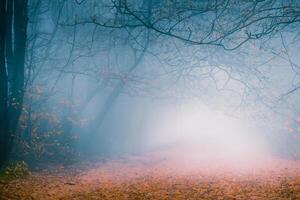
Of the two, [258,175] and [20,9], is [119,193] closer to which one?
[258,175]

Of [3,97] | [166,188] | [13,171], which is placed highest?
[3,97]

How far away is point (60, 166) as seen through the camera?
43.0ft

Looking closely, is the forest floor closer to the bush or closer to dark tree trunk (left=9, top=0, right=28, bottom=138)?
the bush

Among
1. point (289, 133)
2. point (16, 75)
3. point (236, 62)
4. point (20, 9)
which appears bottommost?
point (289, 133)

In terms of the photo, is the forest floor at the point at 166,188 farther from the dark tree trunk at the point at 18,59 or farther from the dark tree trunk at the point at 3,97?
the dark tree trunk at the point at 18,59

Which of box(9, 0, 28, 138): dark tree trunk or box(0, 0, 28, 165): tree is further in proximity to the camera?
box(9, 0, 28, 138): dark tree trunk

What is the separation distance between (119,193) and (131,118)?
20570 mm

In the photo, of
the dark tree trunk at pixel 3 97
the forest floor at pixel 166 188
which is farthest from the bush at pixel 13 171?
the dark tree trunk at pixel 3 97

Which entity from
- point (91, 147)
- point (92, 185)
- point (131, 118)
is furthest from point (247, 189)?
point (131, 118)

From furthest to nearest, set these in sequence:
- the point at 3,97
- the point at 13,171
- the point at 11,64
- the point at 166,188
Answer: the point at 11,64 → the point at 13,171 → the point at 3,97 → the point at 166,188

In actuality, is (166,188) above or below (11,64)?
below

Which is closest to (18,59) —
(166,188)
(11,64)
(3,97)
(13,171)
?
(11,64)

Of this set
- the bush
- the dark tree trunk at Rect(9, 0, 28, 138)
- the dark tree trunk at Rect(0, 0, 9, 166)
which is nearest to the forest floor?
the bush

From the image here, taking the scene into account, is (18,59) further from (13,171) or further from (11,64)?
(13,171)
